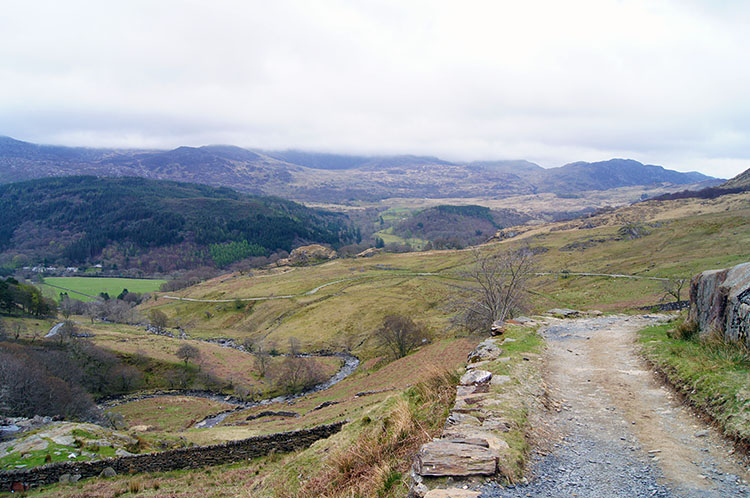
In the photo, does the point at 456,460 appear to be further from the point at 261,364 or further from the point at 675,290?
the point at 261,364

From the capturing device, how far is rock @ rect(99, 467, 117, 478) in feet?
65.1

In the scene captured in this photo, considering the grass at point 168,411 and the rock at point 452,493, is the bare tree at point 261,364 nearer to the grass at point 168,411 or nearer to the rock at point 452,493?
the grass at point 168,411

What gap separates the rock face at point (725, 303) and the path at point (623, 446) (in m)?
2.77

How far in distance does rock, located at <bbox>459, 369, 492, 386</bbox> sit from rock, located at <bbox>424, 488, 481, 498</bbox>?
5436 millimetres

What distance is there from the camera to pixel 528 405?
10.0 m

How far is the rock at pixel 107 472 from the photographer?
1983cm

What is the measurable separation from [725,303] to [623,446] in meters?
8.56

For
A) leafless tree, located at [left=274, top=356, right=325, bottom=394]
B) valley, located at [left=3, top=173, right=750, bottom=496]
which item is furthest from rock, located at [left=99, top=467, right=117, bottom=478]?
leafless tree, located at [left=274, top=356, right=325, bottom=394]

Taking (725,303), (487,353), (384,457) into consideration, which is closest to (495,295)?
(487,353)

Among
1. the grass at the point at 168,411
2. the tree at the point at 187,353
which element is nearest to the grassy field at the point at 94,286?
the tree at the point at 187,353

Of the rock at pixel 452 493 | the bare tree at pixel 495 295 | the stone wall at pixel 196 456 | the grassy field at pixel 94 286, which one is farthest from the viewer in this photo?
the grassy field at pixel 94 286

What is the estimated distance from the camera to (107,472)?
19922 mm

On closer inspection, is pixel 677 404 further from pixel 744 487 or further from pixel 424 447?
pixel 424 447

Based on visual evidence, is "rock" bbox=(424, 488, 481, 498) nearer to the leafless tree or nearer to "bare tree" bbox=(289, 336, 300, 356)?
the leafless tree
